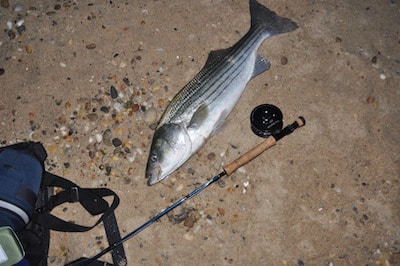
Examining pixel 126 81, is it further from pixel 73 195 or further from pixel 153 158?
pixel 73 195

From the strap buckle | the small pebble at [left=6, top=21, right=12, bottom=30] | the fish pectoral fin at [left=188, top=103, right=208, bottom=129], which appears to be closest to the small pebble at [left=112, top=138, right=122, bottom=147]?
the strap buckle

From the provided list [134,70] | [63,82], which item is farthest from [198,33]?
[63,82]

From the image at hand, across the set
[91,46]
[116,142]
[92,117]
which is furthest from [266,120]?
[91,46]

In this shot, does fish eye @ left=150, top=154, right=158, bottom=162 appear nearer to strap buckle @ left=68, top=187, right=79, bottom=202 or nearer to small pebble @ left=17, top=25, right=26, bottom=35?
strap buckle @ left=68, top=187, right=79, bottom=202

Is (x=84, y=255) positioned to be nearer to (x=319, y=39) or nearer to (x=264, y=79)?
(x=264, y=79)

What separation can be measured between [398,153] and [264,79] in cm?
154

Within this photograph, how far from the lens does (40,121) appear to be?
14.0 feet

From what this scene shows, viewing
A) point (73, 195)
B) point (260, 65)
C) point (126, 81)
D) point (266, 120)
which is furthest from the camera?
point (126, 81)

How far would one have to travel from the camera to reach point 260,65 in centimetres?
412

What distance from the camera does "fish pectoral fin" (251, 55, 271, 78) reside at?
4.11 meters

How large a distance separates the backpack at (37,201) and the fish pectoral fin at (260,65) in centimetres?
187

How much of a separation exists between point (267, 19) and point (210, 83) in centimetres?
99

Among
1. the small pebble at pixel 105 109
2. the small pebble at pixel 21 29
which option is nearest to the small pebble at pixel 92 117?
the small pebble at pixel 105 109

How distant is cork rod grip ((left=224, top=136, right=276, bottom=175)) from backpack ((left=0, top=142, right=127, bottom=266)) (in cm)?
112
